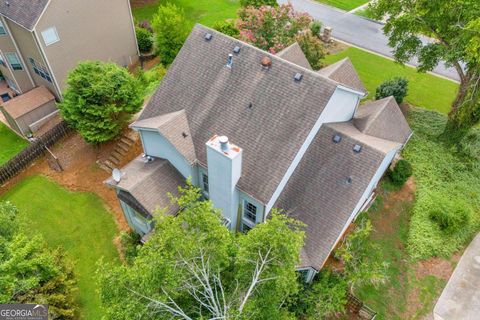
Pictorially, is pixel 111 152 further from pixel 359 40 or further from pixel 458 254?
pixel 359 40

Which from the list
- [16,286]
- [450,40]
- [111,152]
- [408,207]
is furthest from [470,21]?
[16,286]

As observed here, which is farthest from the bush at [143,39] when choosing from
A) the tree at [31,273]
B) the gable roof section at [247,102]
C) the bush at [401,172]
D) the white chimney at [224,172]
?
the bush at [401,172]

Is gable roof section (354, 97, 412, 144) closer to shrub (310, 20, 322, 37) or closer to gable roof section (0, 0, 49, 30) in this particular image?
shrub (310, 20, 322, 37)

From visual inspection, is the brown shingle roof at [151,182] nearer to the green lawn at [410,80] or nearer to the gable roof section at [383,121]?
the gable roof section at [383,121]

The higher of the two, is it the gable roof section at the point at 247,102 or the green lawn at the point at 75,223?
the gable roof section at the point at 247,102

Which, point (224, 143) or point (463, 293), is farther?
point (463, 293)

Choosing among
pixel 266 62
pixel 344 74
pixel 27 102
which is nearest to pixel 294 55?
pixel 344 74

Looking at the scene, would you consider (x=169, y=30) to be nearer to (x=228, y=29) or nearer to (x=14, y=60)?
(x=228, y=29)

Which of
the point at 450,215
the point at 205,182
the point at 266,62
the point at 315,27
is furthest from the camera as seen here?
the point at 315,27
